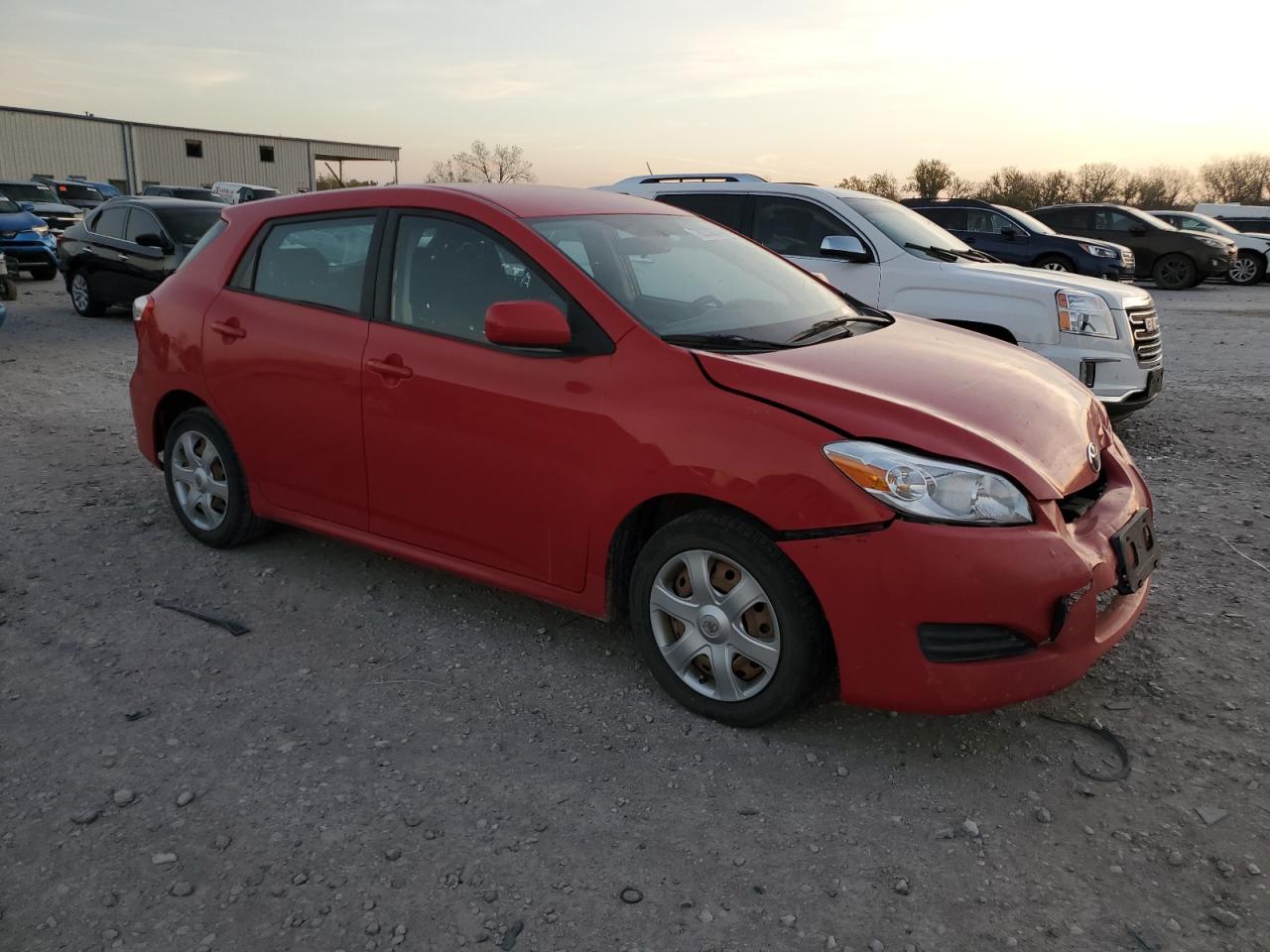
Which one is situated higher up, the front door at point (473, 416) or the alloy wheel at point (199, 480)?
the front door at point (473, 416)

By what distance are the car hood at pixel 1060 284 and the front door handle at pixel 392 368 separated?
4.92 m

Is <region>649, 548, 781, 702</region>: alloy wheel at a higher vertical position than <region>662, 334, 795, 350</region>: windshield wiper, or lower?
lower

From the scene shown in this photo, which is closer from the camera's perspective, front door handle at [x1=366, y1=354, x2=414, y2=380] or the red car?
the red car

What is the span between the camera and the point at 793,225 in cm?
829

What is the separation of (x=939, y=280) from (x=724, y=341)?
4524 mm

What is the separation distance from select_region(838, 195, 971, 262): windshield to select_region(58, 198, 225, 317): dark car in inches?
331

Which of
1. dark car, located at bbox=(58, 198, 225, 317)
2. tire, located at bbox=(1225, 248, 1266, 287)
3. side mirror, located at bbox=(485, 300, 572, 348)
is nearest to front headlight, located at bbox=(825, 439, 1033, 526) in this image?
side mirror, located at bbox=(485, 300, 572, 348)

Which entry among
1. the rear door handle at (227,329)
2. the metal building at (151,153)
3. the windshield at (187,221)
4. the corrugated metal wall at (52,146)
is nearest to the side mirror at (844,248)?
the rear door handle at (227,329)

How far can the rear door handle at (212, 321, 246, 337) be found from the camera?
4.47 meters

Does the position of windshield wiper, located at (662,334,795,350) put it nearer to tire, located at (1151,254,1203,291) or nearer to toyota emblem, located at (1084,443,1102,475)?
toyota emblem, located at (1084,443,1102,475)

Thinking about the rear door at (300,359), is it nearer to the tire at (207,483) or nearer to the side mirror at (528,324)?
the tire at (207,483)

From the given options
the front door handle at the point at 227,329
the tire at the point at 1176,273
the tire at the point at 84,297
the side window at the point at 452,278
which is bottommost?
the tire at the point at 84,297

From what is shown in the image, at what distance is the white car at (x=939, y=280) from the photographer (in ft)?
23.0

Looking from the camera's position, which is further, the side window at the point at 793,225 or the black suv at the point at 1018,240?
the black suv at the point at 1018,240
